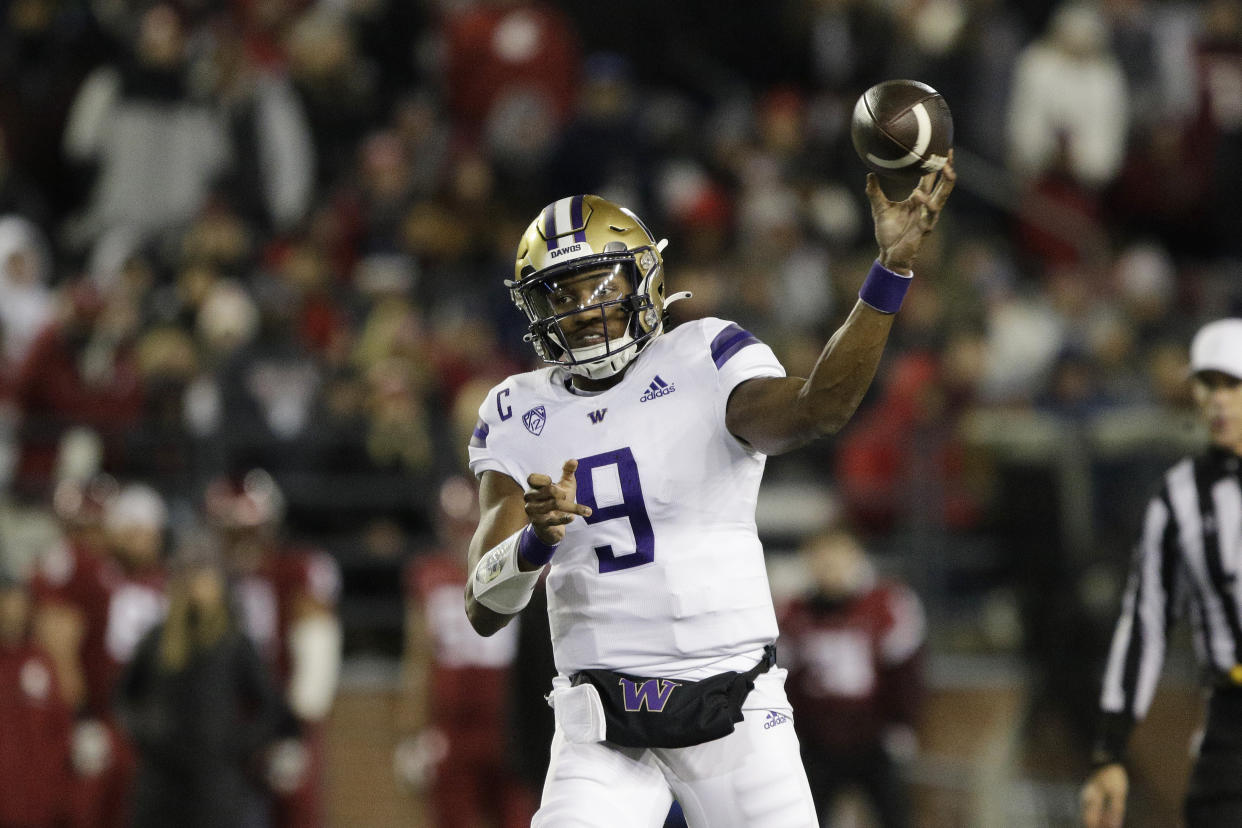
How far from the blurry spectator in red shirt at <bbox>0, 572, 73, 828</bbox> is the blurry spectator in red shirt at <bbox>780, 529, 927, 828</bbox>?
3498mm

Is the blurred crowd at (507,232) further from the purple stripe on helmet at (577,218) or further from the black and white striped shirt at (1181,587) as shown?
the purple stripe on helmet at (577,218)

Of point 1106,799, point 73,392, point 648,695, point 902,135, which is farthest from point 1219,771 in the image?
point 73,392

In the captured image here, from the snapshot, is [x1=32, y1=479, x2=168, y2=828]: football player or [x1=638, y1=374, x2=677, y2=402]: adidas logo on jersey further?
[x1=32, y1=479, x2=168, y2=828]: football player

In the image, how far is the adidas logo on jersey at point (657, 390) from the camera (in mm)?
3902

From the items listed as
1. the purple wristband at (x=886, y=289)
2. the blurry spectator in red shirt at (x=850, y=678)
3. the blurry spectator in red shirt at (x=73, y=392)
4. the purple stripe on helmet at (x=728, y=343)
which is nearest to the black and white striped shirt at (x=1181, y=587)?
the purple stripe on helmet at (x=728, y=343)

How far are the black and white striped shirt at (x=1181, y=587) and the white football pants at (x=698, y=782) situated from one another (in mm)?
1388

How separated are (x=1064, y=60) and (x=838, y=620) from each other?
16.6 ft

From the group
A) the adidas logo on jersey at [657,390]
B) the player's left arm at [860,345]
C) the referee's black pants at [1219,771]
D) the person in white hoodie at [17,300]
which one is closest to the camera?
the player's left arm at [860,345]

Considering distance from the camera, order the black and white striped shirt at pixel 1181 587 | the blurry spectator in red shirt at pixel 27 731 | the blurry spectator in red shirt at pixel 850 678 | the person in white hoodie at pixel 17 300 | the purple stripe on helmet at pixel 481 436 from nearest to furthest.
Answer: the purple stripe on helmet at pixel 481 436
the black and white striped shirt at pixel 1181 587
the blurry spectator in red shirt at pixel 27 731
the blurry spectator in red shirt at pixel 850 678
the person in white hoodie at pixel 17 300

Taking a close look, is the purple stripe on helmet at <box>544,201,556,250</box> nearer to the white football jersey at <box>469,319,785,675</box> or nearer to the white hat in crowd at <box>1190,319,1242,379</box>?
the white football jersey at <box>469,319,785,675</box>

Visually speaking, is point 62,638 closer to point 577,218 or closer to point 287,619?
point 287,619

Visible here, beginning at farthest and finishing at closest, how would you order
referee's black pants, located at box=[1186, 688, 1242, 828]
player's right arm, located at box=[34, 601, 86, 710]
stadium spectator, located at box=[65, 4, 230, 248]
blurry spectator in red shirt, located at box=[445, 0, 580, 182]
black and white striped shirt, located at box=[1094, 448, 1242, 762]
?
blurry spectator in red shirt, located at box=[445, 0, 580, 182] < stadium spectator, located at box=[65, 4, 230, 248] < player's right arm, located at box=[34, 601, 86, 710] < black and white striped shirt, located at box=[1094, 448, 1242, 762] < referee's black pants, located at box=[1186, 688, 1242, 828]

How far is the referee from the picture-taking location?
4570 millimetres

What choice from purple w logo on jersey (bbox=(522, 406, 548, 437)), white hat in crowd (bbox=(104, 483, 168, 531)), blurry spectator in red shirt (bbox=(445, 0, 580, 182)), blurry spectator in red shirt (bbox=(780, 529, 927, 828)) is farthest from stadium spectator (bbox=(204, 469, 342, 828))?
purple w logo on jersey (bbox=(522, 406, 548, 437))
